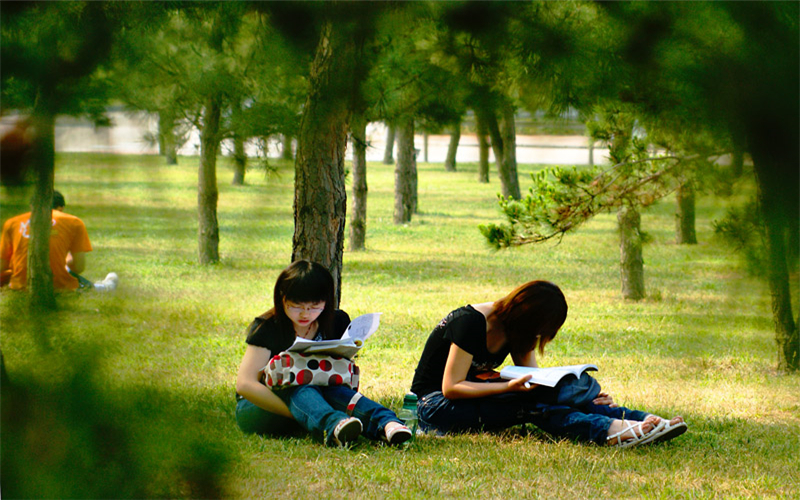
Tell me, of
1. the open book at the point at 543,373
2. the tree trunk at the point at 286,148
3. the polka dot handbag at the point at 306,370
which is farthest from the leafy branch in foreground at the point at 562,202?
the tree trunk at the point at 286,148

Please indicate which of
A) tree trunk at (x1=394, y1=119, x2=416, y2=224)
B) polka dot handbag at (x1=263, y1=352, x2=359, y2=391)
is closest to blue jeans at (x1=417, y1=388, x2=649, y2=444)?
polka dot handbag at (x1=263, y1=352, x2=359, y2=391)

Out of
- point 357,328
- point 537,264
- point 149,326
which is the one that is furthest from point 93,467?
point 537,264

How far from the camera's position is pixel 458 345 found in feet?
12.0

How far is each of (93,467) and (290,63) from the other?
48cm

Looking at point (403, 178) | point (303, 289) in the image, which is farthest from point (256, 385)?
point (403, 178)

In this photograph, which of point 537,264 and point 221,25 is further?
point 537,264

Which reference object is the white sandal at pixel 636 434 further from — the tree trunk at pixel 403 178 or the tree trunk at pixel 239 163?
the tree trunk at pixel 403 178

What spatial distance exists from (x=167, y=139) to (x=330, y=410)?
9.33 ft

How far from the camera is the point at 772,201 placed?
2.81 feet

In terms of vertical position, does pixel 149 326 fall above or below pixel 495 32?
below

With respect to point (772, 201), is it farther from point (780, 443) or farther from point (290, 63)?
point (780, 443)

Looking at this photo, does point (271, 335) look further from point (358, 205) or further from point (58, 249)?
point (358, 205)

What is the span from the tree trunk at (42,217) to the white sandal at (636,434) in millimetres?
3137

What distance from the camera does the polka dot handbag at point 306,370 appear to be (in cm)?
354
